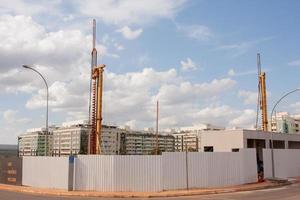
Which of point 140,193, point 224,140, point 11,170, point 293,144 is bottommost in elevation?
point 140,193

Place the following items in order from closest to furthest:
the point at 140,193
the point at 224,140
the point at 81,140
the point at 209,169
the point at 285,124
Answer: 1. the point at 140,193
2. the point at 209,169
3. the point at 224,140
4. the point at 285,124
5. the point at 81,140

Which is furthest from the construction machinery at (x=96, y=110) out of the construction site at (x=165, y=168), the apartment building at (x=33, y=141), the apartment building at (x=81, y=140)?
the apartment building at (x=33, y=141)

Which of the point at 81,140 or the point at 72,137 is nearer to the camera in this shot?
the point at 81,140

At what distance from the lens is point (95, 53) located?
52.8 metres

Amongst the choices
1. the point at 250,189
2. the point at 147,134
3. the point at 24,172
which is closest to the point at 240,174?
the point at 250,189

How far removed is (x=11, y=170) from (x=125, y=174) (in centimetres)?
1235

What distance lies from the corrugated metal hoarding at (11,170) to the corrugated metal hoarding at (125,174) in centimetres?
849

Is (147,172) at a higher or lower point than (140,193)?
higher

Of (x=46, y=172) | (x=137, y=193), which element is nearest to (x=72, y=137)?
(x=46, y=172)

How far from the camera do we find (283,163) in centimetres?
4078

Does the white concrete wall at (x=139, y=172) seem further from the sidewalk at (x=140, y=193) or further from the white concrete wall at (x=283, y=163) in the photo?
the white concrete wall at (x=283, y=163)

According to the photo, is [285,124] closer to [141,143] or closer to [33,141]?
[141,143]

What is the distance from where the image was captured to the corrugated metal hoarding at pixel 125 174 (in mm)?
27953

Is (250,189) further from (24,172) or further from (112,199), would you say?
(24,172)
